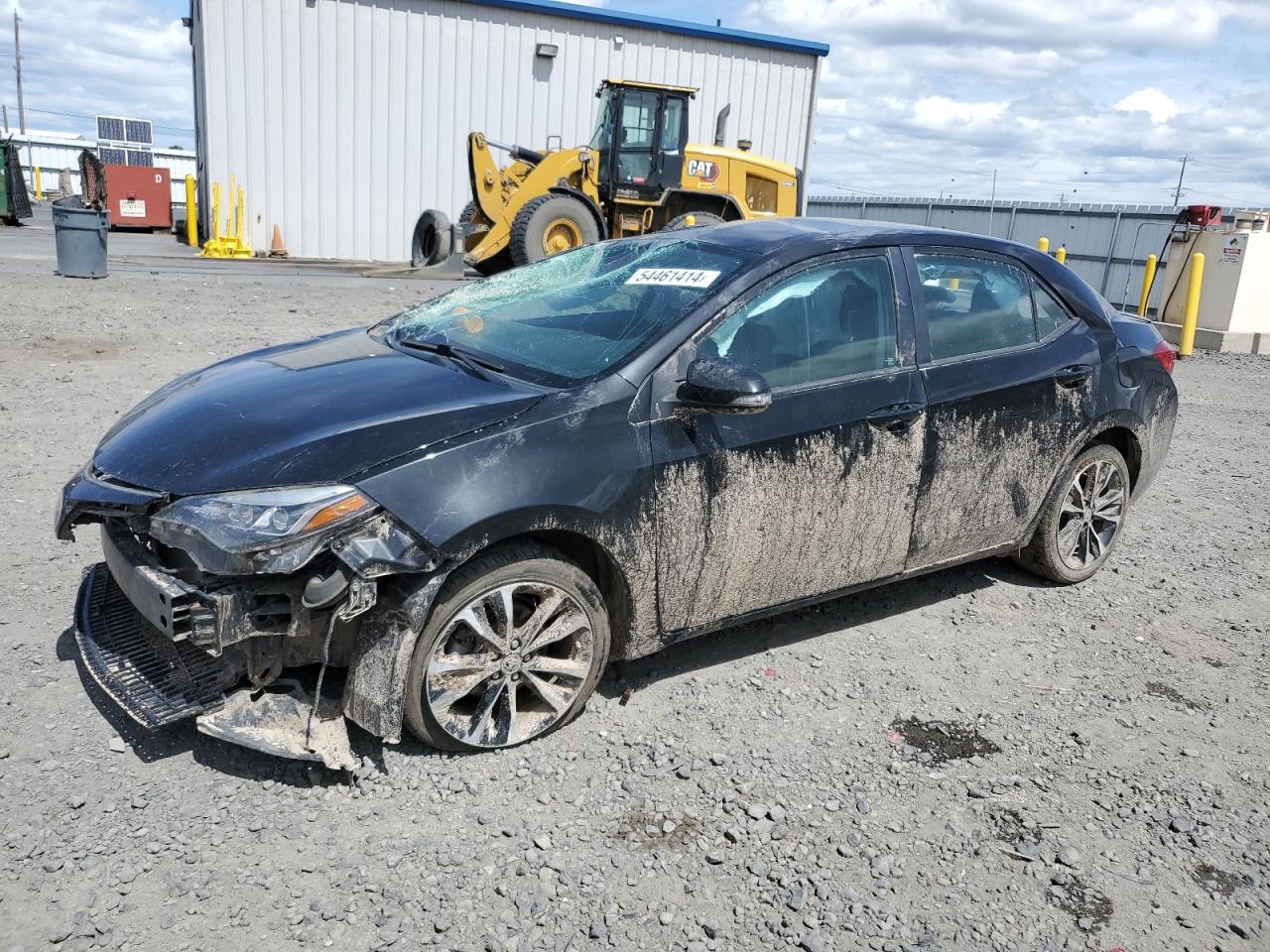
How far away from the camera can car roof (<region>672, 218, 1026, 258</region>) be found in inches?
149

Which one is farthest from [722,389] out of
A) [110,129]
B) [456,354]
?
[110,129]

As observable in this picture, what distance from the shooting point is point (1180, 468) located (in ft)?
24.1

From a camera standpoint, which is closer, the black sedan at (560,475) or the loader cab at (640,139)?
the black sedan at (560,475)

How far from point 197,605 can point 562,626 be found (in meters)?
1.07

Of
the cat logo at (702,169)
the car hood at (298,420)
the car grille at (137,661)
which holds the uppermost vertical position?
the cat logo at (702,169)

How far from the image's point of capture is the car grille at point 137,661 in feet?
9.51

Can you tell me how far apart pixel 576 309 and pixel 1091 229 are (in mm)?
22093

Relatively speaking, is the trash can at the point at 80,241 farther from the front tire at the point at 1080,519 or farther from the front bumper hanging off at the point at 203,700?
the front tire at the point at 1080,519

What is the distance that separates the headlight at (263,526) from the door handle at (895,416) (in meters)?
1.91

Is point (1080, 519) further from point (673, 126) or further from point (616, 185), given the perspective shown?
point (673, 126)

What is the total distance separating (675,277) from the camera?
3.73m

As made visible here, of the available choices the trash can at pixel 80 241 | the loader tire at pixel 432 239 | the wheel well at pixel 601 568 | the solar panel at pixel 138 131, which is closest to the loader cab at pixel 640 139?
the loader tire at pixel 432 239

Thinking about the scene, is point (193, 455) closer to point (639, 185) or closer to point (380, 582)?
point (380, 582)

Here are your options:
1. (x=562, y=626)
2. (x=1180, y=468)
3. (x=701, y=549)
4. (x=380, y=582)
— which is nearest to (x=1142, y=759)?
(x=701, y=549)
